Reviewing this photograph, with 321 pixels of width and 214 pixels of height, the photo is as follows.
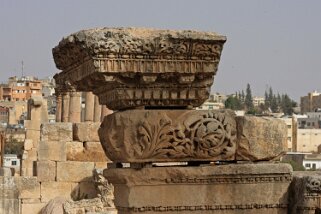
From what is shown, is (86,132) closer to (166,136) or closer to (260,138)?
(260,138)

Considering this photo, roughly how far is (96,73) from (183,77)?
665mm

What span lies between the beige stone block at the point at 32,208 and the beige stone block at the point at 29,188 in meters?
0.14

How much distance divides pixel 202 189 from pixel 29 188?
763 centimetres

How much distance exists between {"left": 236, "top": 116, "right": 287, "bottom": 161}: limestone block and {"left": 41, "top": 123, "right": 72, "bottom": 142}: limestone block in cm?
743

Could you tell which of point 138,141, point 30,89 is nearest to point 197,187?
point 138,141

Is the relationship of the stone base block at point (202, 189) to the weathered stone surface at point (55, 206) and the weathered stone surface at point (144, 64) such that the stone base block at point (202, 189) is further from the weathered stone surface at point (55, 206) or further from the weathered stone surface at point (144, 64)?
the weathered stone surface at point (55, 206)

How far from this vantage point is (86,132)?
46.1 ft

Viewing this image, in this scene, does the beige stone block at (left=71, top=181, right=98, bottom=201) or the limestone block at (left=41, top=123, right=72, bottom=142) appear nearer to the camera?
the beige stone block at (left=71, top=181, right=98, bottom=201)

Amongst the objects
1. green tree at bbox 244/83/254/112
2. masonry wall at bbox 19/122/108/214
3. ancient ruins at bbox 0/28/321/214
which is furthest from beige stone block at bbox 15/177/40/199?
green tree at bbox 244/83/254/112

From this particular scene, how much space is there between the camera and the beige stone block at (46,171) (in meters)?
14.1

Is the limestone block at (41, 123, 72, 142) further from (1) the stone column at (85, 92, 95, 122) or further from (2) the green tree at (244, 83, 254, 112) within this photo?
(2) the green tree at (244, 83, 254, 112)

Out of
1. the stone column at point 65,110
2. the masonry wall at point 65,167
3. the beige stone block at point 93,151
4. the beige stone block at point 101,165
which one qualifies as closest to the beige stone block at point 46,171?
the masonry wall at point 65,167

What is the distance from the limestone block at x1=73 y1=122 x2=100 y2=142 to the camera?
1403 centimetres

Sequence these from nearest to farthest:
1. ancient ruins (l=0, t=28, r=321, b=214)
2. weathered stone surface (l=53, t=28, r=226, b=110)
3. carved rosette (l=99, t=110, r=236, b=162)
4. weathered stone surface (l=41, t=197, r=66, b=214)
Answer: weathered stone surface (l=53, t=28, r=226, b=110) → ancient ruins (l=0, t=28, r=321, b=214) → carved rosette (l=99, t=110, r=236, b=162) → weathered stone surface (l=41, t=197, r=66, b=214)
